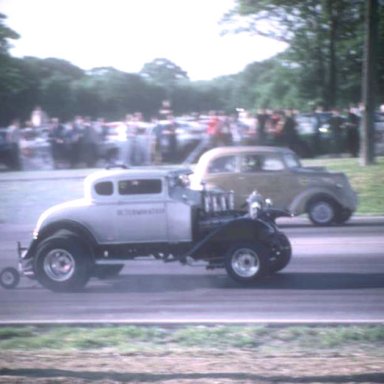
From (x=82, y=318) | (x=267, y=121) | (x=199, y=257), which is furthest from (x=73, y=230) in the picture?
(x=267, y=121)

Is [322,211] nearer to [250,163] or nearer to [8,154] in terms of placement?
[250,163]

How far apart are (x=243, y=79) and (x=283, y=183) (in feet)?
42.0

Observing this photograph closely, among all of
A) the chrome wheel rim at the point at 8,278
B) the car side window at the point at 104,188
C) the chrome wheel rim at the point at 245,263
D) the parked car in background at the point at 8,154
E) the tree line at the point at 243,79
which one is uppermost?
the tree line at the point at 243,79

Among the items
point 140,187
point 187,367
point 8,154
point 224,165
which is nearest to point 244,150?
point 224,165

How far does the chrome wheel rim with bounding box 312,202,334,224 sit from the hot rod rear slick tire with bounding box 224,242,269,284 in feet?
22.9

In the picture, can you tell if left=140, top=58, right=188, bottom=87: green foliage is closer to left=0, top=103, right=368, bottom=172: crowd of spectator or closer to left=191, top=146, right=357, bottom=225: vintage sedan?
left=0, top=103, right=368, bottom=172: crowd of spectator

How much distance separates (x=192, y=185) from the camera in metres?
14.8

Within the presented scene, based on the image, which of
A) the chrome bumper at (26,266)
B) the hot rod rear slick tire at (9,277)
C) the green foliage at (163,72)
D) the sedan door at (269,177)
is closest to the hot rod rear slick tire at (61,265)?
the chrome bumper at (26,266)

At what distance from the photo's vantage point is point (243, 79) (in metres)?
32.5

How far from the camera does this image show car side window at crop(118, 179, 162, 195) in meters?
13.6

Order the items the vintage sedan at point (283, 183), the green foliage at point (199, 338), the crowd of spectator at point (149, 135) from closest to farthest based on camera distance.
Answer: the green foliage at point (199, 338), the vintage sedan at point (283, 183), the crowd of spectator at point (149, 135)

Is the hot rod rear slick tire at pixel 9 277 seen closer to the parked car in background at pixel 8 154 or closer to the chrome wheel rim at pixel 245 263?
the chrome wheel rim at pixel 245 263

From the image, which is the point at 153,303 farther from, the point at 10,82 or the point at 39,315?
the point at 10,82

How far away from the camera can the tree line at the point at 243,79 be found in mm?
28606
